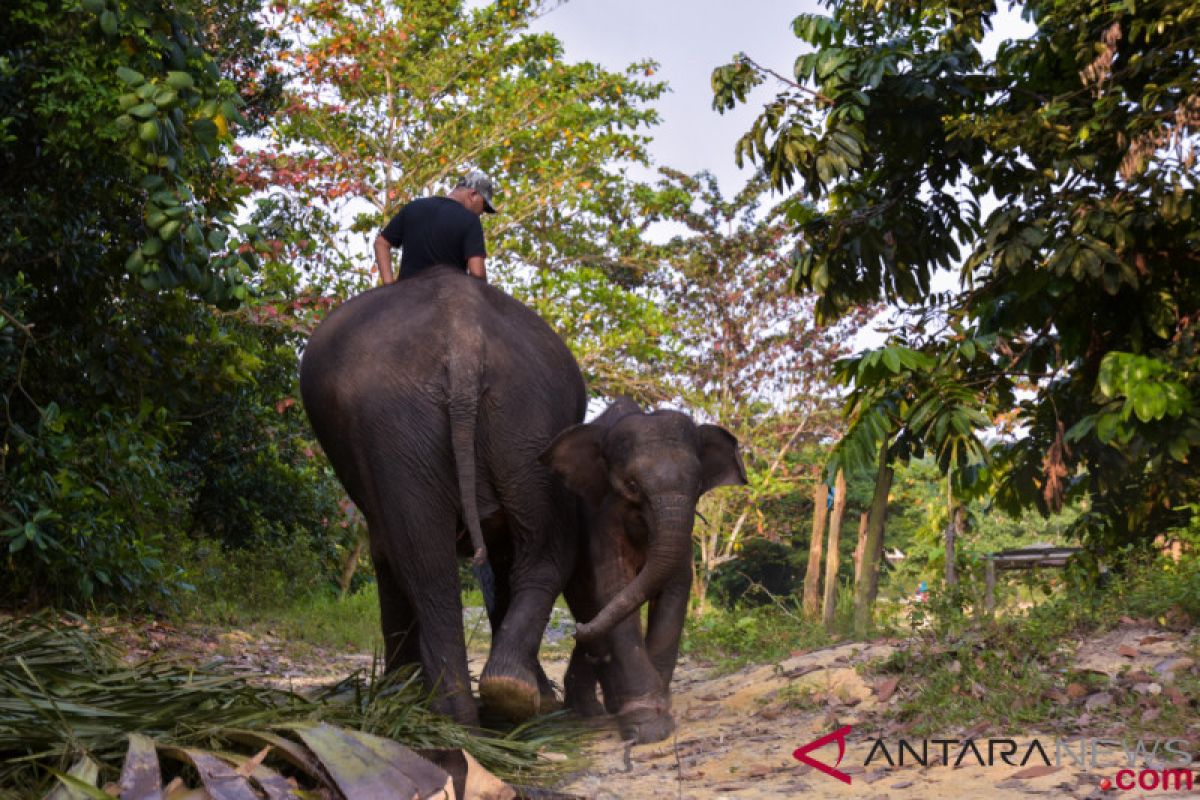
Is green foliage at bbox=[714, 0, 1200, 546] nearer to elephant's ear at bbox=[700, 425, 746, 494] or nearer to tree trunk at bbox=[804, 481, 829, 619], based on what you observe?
elephant's ear at bbox=[700, 425, 746, 494]

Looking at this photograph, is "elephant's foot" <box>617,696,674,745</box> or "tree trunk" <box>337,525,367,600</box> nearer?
"elephant's foot" <box>617,696,674,745</box>

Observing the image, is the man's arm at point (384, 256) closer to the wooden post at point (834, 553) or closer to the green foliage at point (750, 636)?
the green foliage at point (750, 636)

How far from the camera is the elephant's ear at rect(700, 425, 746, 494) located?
5.62 meters

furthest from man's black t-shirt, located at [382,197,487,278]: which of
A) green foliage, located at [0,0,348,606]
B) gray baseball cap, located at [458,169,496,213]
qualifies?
green foliage, located at [0,0,348,606]

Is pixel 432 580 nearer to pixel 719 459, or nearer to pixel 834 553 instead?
pixel 719 459

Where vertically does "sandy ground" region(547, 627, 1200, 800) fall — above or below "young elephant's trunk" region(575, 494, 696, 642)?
below

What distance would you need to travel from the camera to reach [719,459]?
5684mm

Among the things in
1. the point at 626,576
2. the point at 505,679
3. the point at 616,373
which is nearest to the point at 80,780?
the point at 505,679

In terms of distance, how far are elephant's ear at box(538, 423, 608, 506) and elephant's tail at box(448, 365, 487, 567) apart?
1.36 feet

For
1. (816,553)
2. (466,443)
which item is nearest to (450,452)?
(466,443)

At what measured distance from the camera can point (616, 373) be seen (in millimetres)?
16281

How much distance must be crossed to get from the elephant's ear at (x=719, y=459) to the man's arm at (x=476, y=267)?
127 centimetres

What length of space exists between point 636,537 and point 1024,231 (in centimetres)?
314

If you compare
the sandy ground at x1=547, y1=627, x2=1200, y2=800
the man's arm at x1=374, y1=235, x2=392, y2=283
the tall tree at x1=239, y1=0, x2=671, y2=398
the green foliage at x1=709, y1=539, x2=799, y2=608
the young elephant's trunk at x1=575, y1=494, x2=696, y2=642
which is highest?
the tall tree at x1=239, y1=0, x2=671, y2=398
